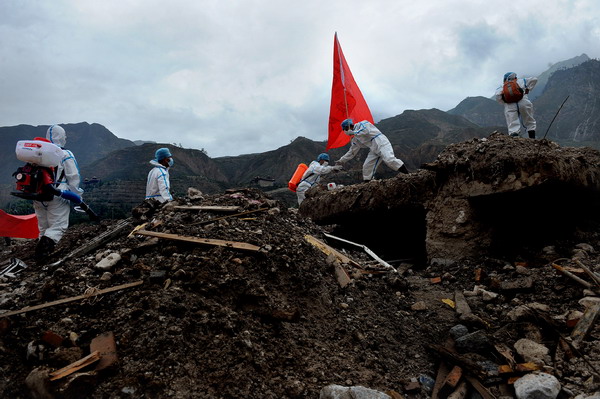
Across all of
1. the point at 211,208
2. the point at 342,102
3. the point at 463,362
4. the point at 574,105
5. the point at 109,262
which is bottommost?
the point at 463,362

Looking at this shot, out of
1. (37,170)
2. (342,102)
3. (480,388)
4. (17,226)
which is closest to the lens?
(480,388)

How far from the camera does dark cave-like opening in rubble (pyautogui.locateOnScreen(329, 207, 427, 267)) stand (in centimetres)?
595

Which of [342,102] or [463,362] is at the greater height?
[342,102]

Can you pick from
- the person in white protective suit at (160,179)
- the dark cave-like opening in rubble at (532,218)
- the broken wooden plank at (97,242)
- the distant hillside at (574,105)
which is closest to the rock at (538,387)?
the dark cave-like opening in rubble at (532,218)

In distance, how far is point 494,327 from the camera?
3.02 meters

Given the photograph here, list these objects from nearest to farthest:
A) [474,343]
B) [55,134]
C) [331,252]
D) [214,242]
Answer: [474,343] < [214,242] < [331,252] < [55,134]

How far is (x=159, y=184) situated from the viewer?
18.7 ft

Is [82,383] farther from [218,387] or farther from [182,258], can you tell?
[182,258]

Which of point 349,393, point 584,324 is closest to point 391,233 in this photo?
point 584,324

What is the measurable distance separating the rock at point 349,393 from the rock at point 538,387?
3.00 feet

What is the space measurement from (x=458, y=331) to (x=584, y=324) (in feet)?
2.97

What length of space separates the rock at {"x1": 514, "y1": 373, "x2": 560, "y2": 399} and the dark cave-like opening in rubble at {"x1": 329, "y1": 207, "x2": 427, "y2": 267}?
3581 millimetres

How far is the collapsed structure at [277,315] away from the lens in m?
2.07

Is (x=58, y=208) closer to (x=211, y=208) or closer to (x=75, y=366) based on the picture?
(x=211, y=208)
